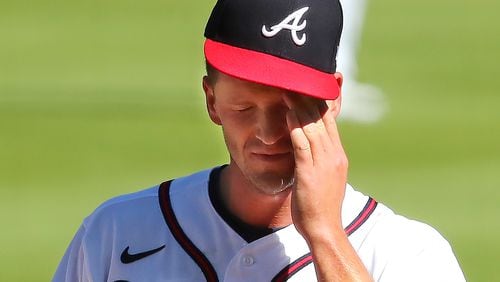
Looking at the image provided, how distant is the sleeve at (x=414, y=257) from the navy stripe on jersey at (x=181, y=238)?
0.27 metres

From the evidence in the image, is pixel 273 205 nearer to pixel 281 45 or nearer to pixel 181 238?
pixel 181 238

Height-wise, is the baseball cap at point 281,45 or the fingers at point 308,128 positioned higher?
the baseball cap at point 281,45

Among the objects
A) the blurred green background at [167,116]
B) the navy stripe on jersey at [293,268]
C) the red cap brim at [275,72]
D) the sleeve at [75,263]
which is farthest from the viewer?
the blurred green background at [167,116]

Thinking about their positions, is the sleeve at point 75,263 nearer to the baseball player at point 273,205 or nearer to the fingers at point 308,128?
the baseball player at point 273,205

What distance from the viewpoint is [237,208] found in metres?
1.90

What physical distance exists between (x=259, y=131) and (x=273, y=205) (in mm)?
167

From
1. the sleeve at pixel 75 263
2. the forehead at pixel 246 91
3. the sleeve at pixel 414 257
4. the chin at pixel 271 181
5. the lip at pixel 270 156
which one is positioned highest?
the forehead at pixel 246 91

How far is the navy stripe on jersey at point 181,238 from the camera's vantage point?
185cm

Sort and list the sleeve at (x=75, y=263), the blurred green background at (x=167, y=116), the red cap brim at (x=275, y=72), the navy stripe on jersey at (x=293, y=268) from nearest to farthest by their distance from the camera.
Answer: the red cap brim at (x=275, y=72), the navy stripe on jersey at (x=293, y=268), the sleeve at (x=75, y=263), the blurred green background at (x=167, y=116)

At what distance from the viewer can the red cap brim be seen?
1.69 metres

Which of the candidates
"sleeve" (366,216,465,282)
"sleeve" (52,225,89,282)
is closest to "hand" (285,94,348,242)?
"sleeve" (366,216,465,282)

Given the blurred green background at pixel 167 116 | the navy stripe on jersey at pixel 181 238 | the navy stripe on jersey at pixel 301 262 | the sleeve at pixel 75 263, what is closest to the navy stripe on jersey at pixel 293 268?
the navy stripe on jersey at pixel 301 262

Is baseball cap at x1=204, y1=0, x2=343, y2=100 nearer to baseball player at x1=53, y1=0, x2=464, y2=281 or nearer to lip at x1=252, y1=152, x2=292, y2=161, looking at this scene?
baseball player at x1=53, y1=0, x2=464, y2=281

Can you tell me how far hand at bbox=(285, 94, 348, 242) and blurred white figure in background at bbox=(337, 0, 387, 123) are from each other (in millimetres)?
1380
